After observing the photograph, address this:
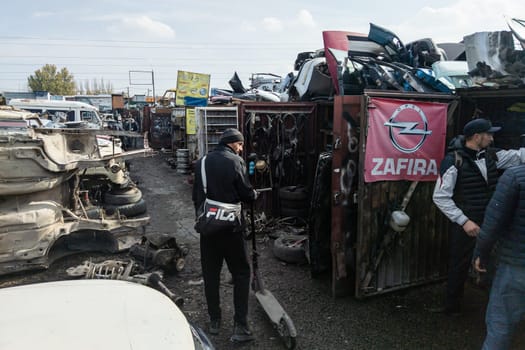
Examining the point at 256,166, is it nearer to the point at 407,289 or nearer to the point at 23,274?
the point at 407,289

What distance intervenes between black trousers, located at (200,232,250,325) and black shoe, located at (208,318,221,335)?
0.18 meters

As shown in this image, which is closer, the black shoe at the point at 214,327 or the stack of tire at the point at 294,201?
the black shoe at the point at 214,327

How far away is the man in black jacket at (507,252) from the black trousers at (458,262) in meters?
1.08

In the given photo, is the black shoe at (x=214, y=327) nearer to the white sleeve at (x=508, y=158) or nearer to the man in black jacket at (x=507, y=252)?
the man in black jacket at (x=507, y=252)

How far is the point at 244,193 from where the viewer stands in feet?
11.5

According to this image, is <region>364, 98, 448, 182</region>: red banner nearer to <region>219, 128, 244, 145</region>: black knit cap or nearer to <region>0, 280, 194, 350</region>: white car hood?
<region>219, 128, 244, 145</region>: black knit cap

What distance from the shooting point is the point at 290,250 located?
17.6ft

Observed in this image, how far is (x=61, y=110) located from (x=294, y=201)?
9.92 m

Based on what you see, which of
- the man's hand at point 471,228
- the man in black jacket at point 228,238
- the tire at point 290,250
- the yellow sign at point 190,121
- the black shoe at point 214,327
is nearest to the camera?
the man's hand at point 471,228

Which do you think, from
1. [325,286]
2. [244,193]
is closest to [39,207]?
[244,193]

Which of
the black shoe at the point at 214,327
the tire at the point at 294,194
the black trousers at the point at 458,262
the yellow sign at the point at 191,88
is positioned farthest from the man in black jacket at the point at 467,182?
the yellow sign at the point at 191,88

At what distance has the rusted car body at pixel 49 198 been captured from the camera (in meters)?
4.60

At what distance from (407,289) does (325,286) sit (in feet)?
3.14

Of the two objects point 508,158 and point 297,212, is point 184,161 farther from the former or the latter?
point 508,158
